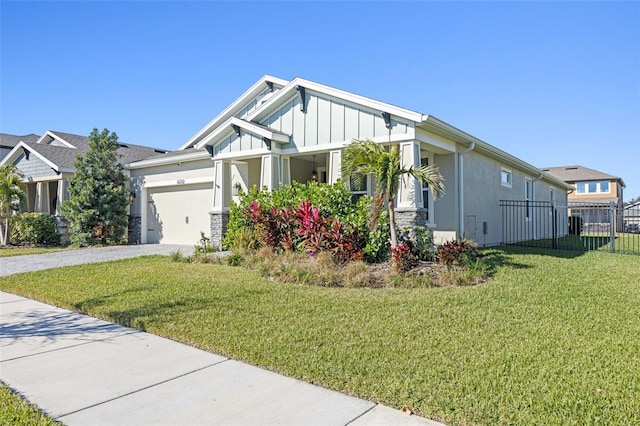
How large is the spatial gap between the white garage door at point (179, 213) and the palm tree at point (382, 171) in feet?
25.0

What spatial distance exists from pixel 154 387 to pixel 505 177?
52.9 ft

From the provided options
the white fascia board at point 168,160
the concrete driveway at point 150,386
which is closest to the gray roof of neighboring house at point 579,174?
the white fascia board at point 168,160

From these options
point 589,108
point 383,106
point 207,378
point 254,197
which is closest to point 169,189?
point 254,197

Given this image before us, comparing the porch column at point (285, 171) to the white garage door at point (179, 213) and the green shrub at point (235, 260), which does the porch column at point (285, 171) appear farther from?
the white garage door at point (179, 213)

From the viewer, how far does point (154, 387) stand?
346 centimetres

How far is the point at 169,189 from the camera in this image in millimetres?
16156

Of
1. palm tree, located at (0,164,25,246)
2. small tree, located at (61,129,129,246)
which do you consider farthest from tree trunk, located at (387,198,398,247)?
palm tree, located at (0,164,25,246)

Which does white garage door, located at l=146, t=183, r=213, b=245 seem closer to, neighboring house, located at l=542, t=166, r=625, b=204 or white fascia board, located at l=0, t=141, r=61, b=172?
white fascia board, located at l=0, t=141, r=61, b=172

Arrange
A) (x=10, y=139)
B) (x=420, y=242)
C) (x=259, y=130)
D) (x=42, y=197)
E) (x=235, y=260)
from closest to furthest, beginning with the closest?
(x=420, y=242) < (x=235, y=260) < (x=259, y=130) < (x=42, y=197) < (x=10, y=139)

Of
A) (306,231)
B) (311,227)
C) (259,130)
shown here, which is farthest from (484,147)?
(259,130)

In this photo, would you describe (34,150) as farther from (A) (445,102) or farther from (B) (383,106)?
(A) (445,102)

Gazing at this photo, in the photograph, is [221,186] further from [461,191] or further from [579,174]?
[579,174]

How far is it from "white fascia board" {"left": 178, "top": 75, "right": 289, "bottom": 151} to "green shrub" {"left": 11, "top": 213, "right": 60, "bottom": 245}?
6830 millimetres

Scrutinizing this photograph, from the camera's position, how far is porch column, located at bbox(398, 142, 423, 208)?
32.2 ft
